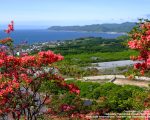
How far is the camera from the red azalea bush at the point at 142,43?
11.5 m

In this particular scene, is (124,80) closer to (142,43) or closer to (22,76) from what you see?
(22,76)

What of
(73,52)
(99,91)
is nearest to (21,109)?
(99,91)

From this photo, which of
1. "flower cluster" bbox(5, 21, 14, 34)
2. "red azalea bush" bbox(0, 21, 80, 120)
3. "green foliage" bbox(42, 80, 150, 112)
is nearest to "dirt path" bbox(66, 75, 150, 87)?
"green foliage" bbox(42, 80, 150, 112)

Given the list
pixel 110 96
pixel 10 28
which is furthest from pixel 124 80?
pixel 10 28

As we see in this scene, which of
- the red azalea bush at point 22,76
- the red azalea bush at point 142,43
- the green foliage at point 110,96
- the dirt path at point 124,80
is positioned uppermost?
the red azalea bush at point 142,43

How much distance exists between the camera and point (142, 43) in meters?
11.4

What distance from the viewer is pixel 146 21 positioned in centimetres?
1257

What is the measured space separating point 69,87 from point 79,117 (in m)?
2.63

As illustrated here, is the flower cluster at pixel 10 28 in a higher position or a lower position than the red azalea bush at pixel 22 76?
higher

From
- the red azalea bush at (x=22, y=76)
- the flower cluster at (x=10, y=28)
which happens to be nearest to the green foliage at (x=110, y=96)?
the flower cluster at (x=10, y=28)

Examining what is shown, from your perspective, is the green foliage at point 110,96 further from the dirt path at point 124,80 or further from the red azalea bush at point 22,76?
the red azalea bush at point 22,76

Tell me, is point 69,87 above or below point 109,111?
above

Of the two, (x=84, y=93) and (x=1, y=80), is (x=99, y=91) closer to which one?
(x=84, y=93)

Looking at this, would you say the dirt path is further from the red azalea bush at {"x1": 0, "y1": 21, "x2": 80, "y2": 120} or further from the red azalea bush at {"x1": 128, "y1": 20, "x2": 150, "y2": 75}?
the red azalea bush at {"x1": 128, "y1": 20, "x2": 150, "y2": 75}
